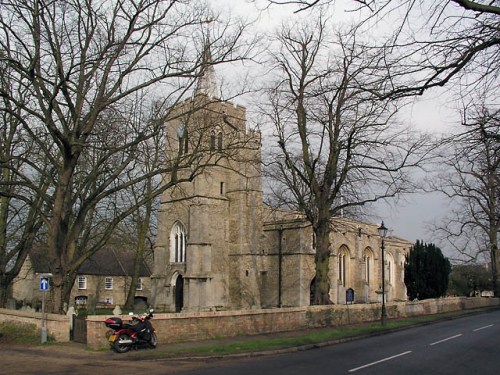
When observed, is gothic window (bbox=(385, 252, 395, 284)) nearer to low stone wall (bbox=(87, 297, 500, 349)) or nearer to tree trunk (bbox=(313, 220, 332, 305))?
low stone wall (bbox=(87, 297, 500, 349))

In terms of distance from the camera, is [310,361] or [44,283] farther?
[44,283]

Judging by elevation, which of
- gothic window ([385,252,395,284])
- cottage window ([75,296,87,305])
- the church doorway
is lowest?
cottage window ([75,296,87,305])

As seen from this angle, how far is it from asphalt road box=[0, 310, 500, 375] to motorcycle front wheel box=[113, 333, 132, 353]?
0.31 metres

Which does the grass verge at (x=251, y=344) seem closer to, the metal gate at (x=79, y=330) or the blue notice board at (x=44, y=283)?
the metal gate at (x=79, y=330)

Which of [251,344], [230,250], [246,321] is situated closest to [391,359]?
[251,344]

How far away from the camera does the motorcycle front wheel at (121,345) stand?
50.6ft

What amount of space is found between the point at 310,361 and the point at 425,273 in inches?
1213

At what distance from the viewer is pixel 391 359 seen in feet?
45.5

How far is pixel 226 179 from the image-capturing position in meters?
49.3

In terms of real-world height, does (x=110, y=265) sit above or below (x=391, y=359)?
above

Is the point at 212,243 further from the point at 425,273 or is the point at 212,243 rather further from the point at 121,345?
the point at 121,345

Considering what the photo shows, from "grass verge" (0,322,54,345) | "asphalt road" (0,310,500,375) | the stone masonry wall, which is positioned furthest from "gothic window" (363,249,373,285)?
"grass verge" (0,322,54,345)

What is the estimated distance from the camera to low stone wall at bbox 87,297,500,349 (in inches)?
680

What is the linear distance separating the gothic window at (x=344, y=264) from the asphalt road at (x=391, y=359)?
108 feet
